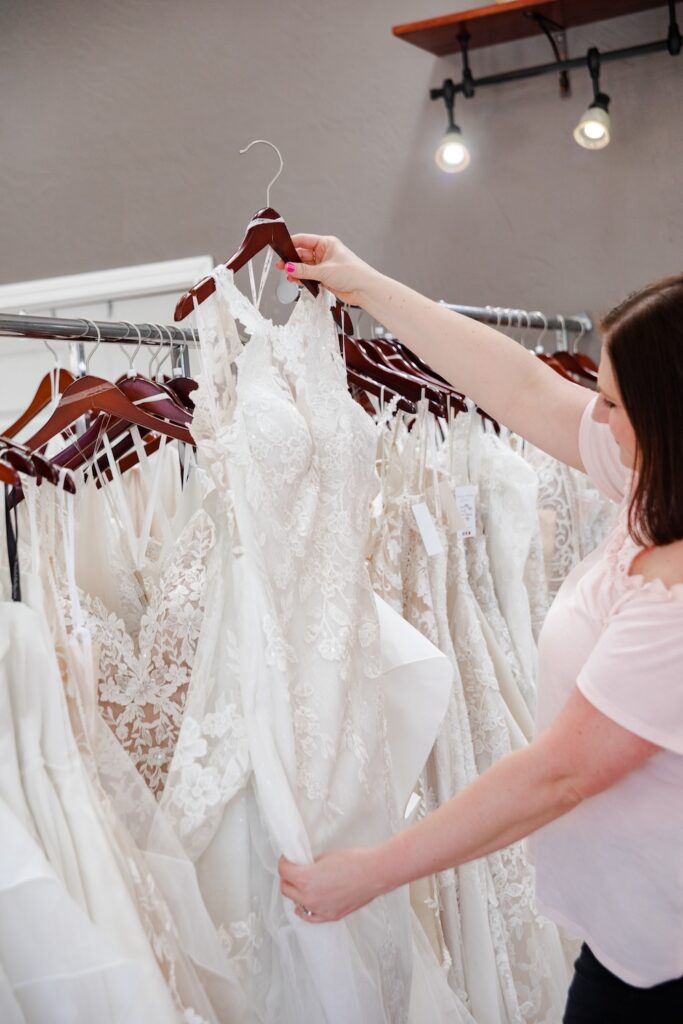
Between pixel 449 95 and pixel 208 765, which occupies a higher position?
pixel 449 95

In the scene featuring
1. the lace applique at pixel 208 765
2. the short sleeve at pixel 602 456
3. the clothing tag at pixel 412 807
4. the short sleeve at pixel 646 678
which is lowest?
the clothing tag at pixel 412 807

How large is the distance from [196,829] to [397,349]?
40.6 inches

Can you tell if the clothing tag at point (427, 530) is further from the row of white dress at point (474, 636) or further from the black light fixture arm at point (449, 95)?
the black light fixture arm at point (449, 95)

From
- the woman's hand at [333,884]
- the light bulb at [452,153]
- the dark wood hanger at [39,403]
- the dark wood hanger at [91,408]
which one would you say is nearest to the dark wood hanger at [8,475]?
the dark wood hanger at [91,408]

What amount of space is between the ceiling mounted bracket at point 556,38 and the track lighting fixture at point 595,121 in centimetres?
11

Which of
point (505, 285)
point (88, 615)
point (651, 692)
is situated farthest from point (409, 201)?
point (651, 692)

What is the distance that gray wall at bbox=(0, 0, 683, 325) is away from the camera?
3.12 meters

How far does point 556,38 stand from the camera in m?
3.14

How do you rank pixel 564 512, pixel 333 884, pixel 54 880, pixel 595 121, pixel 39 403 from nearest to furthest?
pixel 54 880, pixel 333 884, pixel 39 403, pixel 564 512, pixel 595 121

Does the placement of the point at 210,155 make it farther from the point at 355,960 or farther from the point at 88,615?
the point at 355,960

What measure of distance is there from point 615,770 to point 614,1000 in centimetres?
32

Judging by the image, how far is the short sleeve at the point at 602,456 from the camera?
1.45 m

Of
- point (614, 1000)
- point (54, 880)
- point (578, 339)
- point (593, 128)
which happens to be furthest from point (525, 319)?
point (54, 880)

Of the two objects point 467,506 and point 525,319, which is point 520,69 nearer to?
point 525,319
